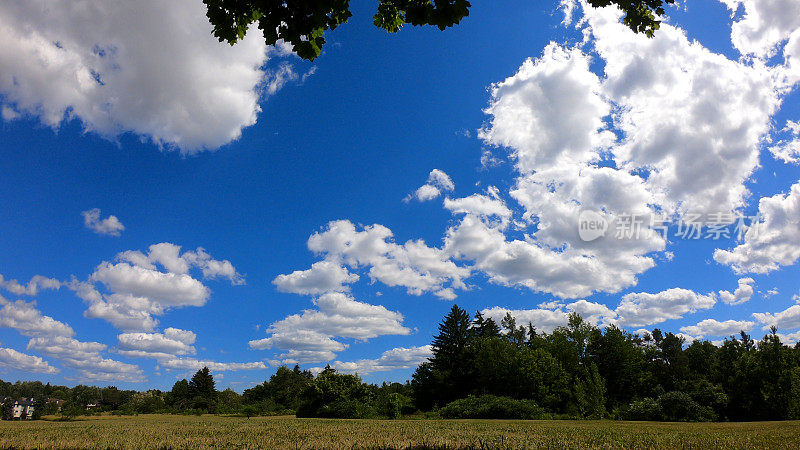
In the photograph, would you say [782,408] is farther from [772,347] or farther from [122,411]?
[122,411]

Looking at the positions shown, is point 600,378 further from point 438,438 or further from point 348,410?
point 438,438

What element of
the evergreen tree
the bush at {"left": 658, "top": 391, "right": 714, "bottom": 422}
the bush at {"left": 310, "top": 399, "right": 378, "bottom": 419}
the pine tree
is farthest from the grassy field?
the evergreen tree

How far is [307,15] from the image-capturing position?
5.04 m

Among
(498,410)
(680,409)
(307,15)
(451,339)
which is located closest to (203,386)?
(451,339)

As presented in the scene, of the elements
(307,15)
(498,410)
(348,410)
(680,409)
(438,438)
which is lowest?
(348,410)

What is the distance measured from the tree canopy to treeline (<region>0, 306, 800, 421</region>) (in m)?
37.3

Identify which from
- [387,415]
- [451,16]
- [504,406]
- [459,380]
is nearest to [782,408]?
[504,406]

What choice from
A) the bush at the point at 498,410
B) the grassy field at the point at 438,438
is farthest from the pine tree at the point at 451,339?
the grassy field at the point at 438,438

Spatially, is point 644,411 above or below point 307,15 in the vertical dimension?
below

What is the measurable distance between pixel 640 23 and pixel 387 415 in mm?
44984

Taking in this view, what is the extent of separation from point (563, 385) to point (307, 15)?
48.9m

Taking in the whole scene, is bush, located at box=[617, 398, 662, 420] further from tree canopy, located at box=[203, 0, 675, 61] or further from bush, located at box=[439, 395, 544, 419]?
tree canopy, located at box=[203, 0, 675, 61]

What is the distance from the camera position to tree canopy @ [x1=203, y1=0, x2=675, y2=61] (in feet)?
16.0

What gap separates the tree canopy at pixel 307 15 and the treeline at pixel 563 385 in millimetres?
37250
